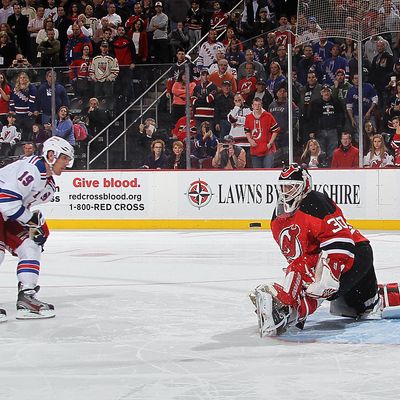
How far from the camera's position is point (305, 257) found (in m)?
5.16

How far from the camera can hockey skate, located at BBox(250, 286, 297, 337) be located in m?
4.89

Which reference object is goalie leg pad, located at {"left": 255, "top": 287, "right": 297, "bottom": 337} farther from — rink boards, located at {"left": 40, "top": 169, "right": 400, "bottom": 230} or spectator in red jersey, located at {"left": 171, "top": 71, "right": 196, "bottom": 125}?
spectator in red jersey, located at {"left": 171, "top": 71, "right": 196, "bottom": 125}

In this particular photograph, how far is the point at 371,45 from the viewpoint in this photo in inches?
483

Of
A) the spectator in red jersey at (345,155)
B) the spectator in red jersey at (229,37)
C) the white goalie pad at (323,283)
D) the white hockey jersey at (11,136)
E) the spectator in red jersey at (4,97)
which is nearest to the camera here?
the white goalie pad at (323,283)

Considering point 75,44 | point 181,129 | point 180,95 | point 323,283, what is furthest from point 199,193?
point 323,283

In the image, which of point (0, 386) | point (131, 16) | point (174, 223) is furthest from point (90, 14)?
point (0, 386)

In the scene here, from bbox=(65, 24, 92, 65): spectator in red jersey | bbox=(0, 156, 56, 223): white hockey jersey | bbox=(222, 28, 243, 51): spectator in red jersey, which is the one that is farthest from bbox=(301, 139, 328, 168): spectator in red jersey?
bbox=(0, 156, 56, 223): white hockey jersey

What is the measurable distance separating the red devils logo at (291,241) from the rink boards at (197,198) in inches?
292

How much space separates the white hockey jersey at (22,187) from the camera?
5.64 metres

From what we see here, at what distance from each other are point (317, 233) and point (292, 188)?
27 centimetres

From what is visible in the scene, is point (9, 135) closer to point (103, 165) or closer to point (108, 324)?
point (103, 165)

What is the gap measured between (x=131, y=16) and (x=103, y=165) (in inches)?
145

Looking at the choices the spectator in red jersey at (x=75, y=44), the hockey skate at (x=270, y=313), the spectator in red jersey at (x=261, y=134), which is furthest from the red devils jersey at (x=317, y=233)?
the spectator in red jersey at (x=75, y=44)

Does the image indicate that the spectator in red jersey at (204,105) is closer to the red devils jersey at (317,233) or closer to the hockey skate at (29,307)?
the hockey skate at (29,307)
